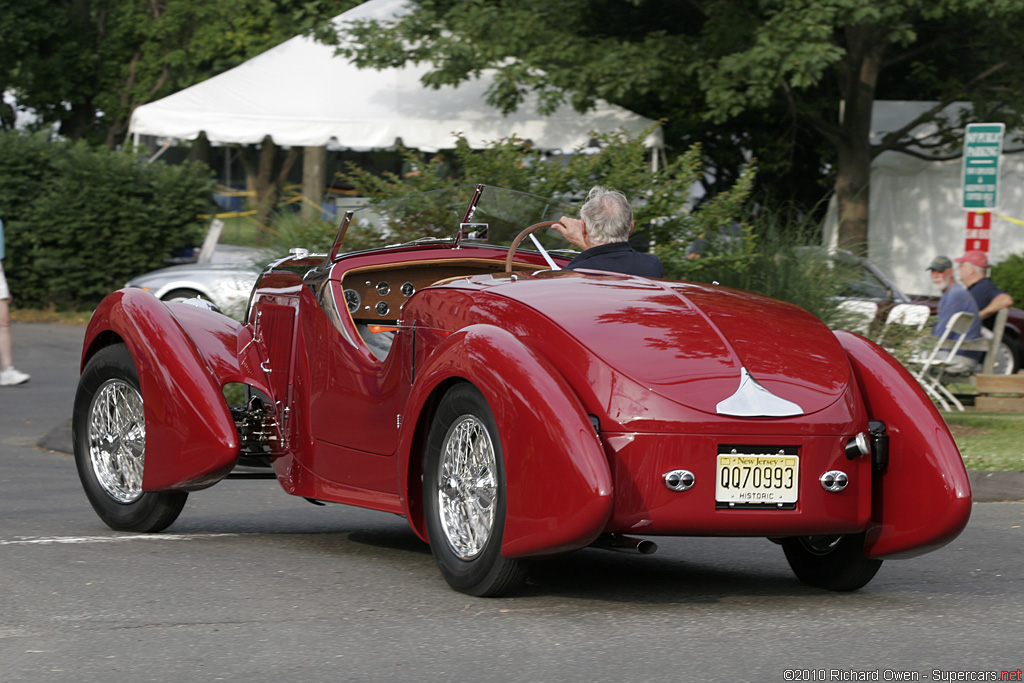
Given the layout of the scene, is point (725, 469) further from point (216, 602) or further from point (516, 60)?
point (516, 60)

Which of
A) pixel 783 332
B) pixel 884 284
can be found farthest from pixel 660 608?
pixel 884 284

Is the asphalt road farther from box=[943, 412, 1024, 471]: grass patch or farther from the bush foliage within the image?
the bush foliage

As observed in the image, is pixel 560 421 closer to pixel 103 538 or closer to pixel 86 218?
pixel 103 538

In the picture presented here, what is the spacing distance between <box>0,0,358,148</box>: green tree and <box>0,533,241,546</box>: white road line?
27.6 metres

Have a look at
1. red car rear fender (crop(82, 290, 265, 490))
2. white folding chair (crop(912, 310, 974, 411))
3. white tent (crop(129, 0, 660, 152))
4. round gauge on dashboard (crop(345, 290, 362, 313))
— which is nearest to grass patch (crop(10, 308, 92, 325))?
white tent (crop(129, 0, 660, 152))

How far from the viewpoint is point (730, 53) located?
1852 centimetres

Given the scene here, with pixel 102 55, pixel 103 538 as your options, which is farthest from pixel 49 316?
pixel 103 538

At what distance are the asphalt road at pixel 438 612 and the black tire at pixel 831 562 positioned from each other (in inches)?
3.3

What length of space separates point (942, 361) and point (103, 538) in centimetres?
852

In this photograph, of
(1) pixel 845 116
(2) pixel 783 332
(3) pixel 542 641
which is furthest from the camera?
(1) pixel 845 116

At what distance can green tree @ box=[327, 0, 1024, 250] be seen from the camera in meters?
17.2

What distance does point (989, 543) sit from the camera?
675cm

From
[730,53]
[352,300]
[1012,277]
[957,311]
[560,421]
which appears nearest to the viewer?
[560,421]

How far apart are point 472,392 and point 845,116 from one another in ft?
54.9
